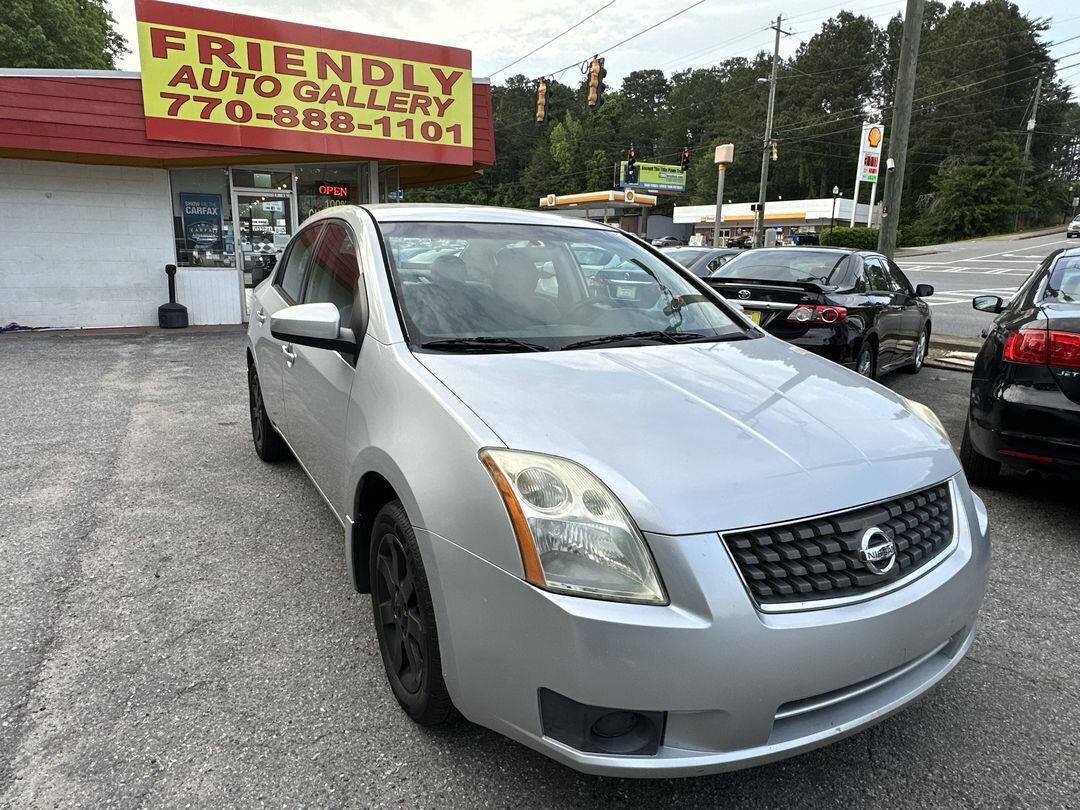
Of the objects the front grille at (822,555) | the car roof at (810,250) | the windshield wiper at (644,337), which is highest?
the car roof at (810,250)

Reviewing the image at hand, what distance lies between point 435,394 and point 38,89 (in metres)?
10.8

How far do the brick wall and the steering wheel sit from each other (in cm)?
1097

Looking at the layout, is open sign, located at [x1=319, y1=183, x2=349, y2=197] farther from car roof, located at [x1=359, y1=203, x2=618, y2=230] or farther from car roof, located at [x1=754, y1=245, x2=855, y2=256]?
car roof, located at [x1=359, y1=203, x2=618, y2=230]

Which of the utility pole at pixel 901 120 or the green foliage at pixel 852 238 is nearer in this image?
the utility pole at pixel 901 120

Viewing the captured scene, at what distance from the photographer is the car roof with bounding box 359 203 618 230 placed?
315cm

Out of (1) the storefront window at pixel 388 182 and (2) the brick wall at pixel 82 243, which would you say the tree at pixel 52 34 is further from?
(1) the storefront window at pixel 388 182

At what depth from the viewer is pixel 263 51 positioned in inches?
421

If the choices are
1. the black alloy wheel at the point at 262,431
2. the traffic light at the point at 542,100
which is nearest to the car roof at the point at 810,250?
the black alloy wheel at the point at 262,431

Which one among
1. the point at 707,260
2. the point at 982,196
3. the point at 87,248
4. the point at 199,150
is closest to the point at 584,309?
the point at 707,260

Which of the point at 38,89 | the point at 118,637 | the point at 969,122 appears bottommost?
the point at 118,637

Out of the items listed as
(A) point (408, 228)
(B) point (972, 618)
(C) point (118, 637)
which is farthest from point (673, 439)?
(C) point (118, 637)

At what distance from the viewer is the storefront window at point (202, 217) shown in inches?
468

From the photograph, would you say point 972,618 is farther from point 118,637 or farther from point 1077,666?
point 118,637

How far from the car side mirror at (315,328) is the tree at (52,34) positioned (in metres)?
29.0
